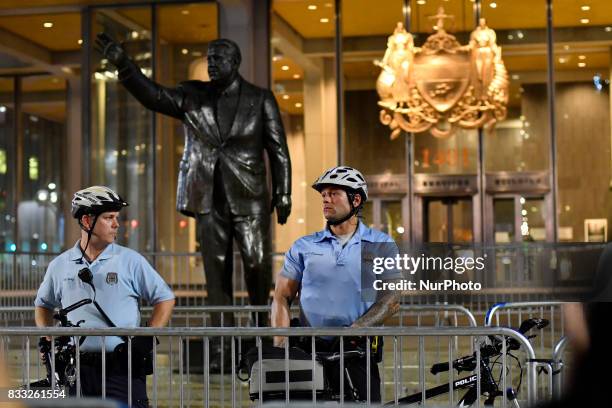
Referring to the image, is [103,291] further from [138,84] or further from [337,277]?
[138,84]

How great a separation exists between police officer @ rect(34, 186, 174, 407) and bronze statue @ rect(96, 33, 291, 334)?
12.0ft

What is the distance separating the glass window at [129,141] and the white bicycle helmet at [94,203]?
50.5 feet

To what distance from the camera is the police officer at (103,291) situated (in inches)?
228

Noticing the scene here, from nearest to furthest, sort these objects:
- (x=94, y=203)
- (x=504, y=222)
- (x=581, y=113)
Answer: (x=94, y=203)
(x=581, y=113)
(x=504, y=222)

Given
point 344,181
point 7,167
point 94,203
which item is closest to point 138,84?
point 94,203

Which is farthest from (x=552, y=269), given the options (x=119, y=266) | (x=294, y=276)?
(x=119, y=266)

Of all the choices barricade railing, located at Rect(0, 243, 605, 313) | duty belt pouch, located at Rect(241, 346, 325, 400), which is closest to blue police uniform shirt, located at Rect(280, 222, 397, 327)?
duty belt pouch, located at Rect(241, 346, 325, 400)

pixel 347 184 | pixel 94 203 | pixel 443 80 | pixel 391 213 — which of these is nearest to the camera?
pixel 347 184

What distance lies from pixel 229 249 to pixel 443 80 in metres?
10.9

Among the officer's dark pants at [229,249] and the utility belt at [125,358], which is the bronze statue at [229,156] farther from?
the utility belt at [125,358]

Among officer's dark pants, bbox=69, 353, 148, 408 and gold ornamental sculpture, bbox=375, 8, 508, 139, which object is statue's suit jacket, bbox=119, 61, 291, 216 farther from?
gold ornamental sculpture, bbox=375, 8, 508, 139

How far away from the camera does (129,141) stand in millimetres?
22016

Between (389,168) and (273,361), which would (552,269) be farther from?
(389,168)

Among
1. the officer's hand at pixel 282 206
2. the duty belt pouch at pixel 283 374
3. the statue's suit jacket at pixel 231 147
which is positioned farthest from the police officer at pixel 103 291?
the statue's suit jacket at pixel 231 147
